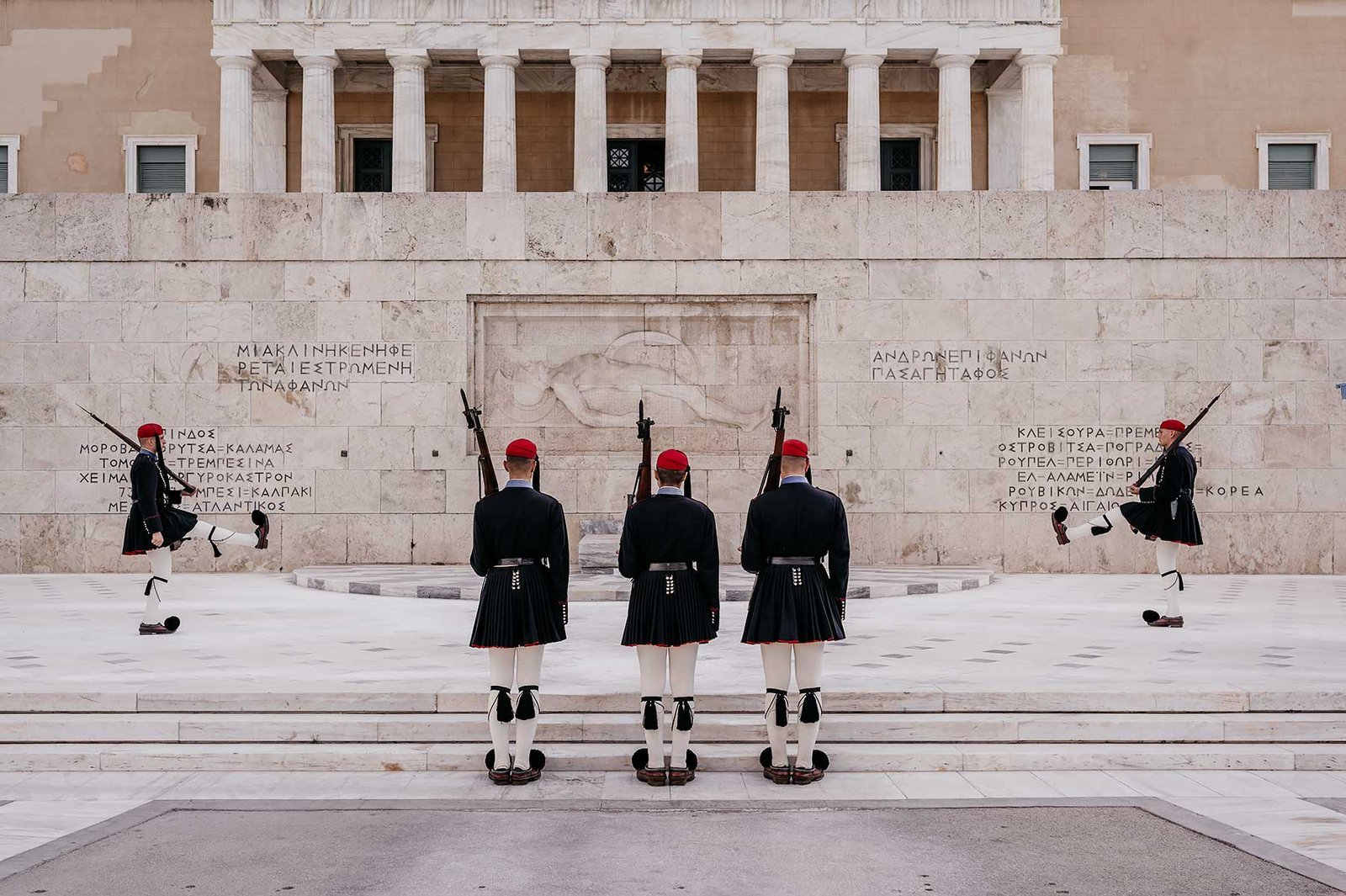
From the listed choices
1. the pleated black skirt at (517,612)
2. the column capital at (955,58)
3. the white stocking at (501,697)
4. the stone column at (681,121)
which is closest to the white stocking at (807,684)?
the pleated black skirt at (517,612)

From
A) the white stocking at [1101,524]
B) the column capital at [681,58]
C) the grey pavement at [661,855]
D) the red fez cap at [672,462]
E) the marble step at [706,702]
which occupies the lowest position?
the grey pavement at [661,855]

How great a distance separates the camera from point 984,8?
33.3 metres

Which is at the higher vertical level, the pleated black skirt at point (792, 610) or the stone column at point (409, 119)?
the stone column at point (409, 119)

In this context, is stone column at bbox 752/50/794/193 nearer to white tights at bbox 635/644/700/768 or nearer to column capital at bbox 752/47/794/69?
column capital at bbox 752/47/794/69

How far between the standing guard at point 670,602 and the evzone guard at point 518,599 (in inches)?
16.8

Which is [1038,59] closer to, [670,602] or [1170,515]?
[1170,515]

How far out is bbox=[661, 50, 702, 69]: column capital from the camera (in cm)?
3259

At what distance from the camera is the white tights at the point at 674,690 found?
701 centimetres

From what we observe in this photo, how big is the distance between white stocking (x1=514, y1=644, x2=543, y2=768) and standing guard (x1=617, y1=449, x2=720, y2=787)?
0.55 m

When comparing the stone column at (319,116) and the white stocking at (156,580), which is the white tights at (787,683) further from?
the stone column at (319,116)

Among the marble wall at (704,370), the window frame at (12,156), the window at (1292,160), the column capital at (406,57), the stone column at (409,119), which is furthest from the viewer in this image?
the window at (1292,160)

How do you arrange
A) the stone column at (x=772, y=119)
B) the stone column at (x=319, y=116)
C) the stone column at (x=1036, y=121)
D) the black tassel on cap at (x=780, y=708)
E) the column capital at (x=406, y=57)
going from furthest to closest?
the column capital at (x=406, y=57) < the stone column at (x=1036, y=121) < the stone column at (x=319, y=116) < the stone column at (x=772, y=119) < the black tassel on cap at (x=780, y=708)

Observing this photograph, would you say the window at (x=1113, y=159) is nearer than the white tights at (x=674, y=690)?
No

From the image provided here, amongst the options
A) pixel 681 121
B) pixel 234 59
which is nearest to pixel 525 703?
pixel 681 121
